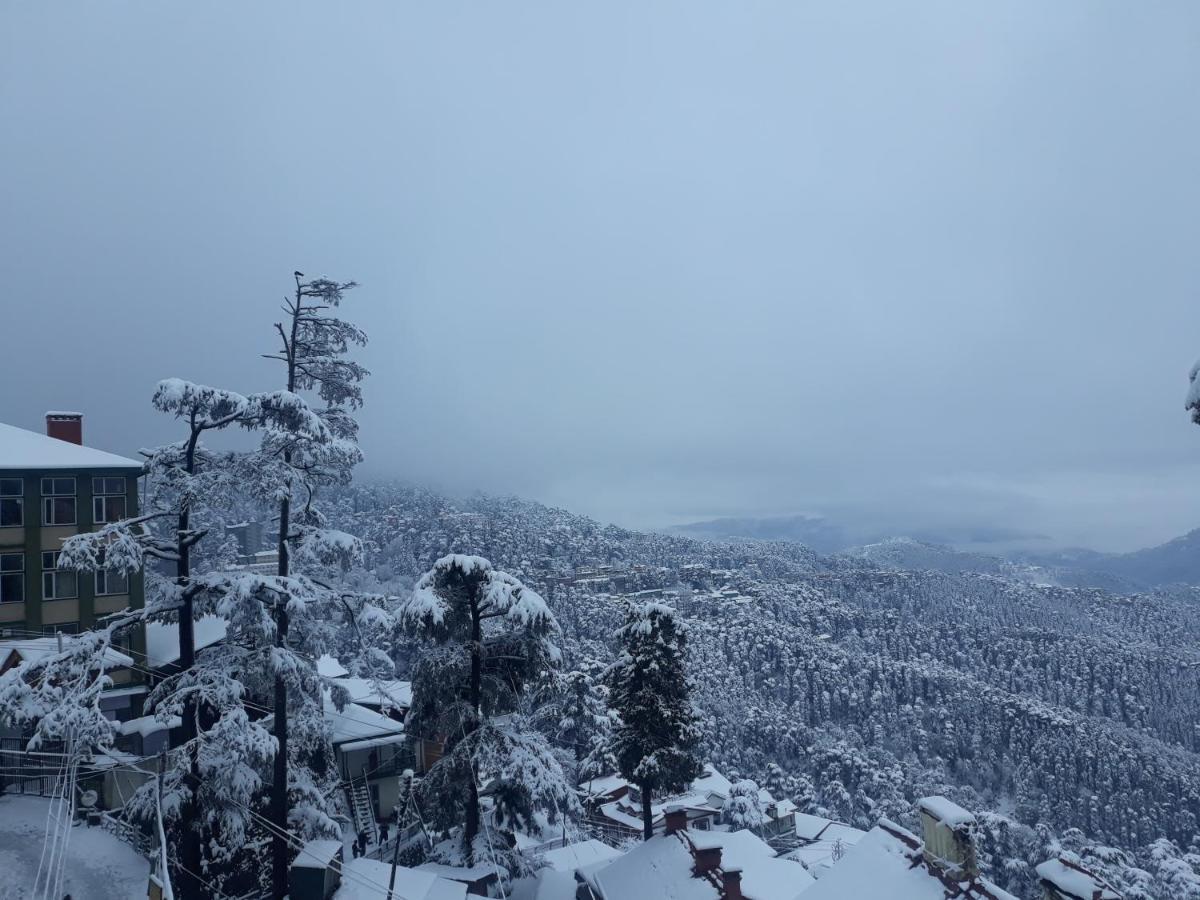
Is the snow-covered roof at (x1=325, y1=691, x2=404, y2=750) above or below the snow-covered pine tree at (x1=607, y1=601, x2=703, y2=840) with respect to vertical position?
below

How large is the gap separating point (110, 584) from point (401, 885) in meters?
15.8

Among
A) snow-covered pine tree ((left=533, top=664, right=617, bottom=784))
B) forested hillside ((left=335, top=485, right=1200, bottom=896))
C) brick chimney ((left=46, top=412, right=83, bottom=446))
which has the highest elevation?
brick chimney ((left=46, top=412, right=83, bottom=446))

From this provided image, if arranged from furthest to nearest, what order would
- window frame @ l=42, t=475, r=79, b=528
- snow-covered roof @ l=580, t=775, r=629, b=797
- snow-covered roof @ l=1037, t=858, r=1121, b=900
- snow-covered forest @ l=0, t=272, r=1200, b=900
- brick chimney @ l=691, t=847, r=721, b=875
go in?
snow-covered roof @ l=580, t=775, r=629, b=797 < window frame @ l=42, t=475, r=79, b=528 < brick chimney @ l=691, t=847, r=721, b=875 < snow-covered forest @ l=0, t=272, r=1200, b=900 < snow-covered roof @ l=1037, t=858, r=1121, b=900

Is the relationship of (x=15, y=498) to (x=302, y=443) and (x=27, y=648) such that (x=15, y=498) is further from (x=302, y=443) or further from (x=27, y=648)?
(x=302, y=443)

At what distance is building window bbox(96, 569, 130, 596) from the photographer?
77.5 ft

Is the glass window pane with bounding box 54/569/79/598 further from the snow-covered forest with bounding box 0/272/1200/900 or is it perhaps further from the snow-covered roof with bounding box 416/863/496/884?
the snow-covered roof with bounding box 416/863/496/884

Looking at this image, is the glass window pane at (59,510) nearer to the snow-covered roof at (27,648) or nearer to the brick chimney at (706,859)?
the snow-covered roof at (27,648)

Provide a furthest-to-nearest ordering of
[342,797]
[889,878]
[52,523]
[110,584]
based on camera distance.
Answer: [110,584] < [52,523] < [342,797] < [889,878]

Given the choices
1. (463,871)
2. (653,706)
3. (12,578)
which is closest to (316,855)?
(463,871)

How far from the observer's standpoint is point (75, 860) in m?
15.3

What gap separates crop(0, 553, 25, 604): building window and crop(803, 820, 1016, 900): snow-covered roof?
24212 millimetres

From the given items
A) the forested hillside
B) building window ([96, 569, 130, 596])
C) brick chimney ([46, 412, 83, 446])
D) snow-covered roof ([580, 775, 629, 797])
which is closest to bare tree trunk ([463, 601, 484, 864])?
building window ([96, 569, 130, 596])

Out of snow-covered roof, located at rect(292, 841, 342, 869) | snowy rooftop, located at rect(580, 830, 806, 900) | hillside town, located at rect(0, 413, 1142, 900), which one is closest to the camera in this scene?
hillside town, located at rect(0, 413, 1142, 900)

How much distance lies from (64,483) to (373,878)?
16794mm
